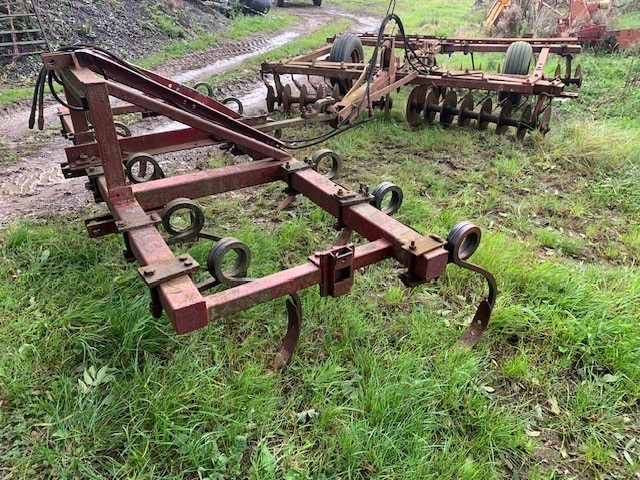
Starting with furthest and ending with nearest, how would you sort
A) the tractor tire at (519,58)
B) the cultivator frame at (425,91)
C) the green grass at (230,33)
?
the green grass at (230,33) → the tractor tire at (519,58) → the cultivator frame at (425,91)

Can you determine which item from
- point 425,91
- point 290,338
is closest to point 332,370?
point 290,338

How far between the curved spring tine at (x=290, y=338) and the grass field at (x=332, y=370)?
0.08m

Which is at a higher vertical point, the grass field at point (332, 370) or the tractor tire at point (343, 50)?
the tractor tire at point (343, 50)

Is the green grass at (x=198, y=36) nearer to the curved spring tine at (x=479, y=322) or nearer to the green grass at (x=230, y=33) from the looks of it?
the green grass at (x=230, y=33)

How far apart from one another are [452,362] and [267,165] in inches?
71.2

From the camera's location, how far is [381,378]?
257 cm

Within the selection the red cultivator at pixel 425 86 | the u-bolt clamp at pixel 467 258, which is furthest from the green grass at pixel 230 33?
the u-bolt clamp at pixel 467 258

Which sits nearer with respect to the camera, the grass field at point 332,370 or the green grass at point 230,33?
the grass field at point 332,370

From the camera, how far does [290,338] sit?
2703 mm

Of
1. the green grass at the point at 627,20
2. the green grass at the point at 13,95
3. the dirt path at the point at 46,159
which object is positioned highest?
the green grass at the point at 627,20

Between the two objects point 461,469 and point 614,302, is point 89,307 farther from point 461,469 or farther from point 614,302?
point 614,302

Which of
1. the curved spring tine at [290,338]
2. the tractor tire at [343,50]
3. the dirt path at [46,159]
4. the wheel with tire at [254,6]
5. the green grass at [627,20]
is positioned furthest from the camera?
the wheel with tire at [254,6]

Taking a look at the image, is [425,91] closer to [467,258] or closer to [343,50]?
[343,50]

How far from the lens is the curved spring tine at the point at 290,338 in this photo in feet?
8.57
